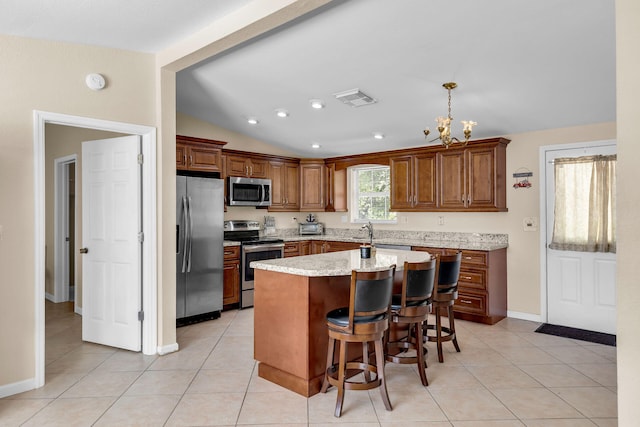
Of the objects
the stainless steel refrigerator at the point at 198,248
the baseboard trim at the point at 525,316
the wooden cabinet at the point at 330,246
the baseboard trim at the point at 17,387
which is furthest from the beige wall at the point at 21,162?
the baseboard trim at the point at 525,316

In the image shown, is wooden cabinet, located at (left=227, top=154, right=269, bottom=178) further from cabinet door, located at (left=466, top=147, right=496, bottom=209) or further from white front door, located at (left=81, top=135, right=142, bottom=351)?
cabinet door, located at (left=466, top=147, right=496, bottom=209)

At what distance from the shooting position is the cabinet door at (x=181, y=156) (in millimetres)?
4949

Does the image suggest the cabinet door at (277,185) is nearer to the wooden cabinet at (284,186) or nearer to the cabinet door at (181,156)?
the wooden cabinet at (284,186)

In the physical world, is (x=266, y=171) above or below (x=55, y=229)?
above

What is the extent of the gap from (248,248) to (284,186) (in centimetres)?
151

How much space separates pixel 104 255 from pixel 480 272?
4053 mm

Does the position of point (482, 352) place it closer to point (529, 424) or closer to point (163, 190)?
point (529, 424)

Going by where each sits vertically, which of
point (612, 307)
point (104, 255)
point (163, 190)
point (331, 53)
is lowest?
point (612, 307)

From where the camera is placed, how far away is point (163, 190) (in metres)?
3.70

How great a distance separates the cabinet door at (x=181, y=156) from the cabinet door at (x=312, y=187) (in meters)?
2.24

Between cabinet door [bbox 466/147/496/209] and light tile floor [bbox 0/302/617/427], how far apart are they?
1752 mm

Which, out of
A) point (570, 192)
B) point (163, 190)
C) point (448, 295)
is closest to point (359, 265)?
point (448, 295)

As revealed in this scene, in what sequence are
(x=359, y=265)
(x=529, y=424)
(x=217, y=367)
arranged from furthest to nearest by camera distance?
(x=217, y=367) < (x=359, y=265) < (x=529, y=424)

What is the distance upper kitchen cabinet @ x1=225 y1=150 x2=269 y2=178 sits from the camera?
5762 mm
